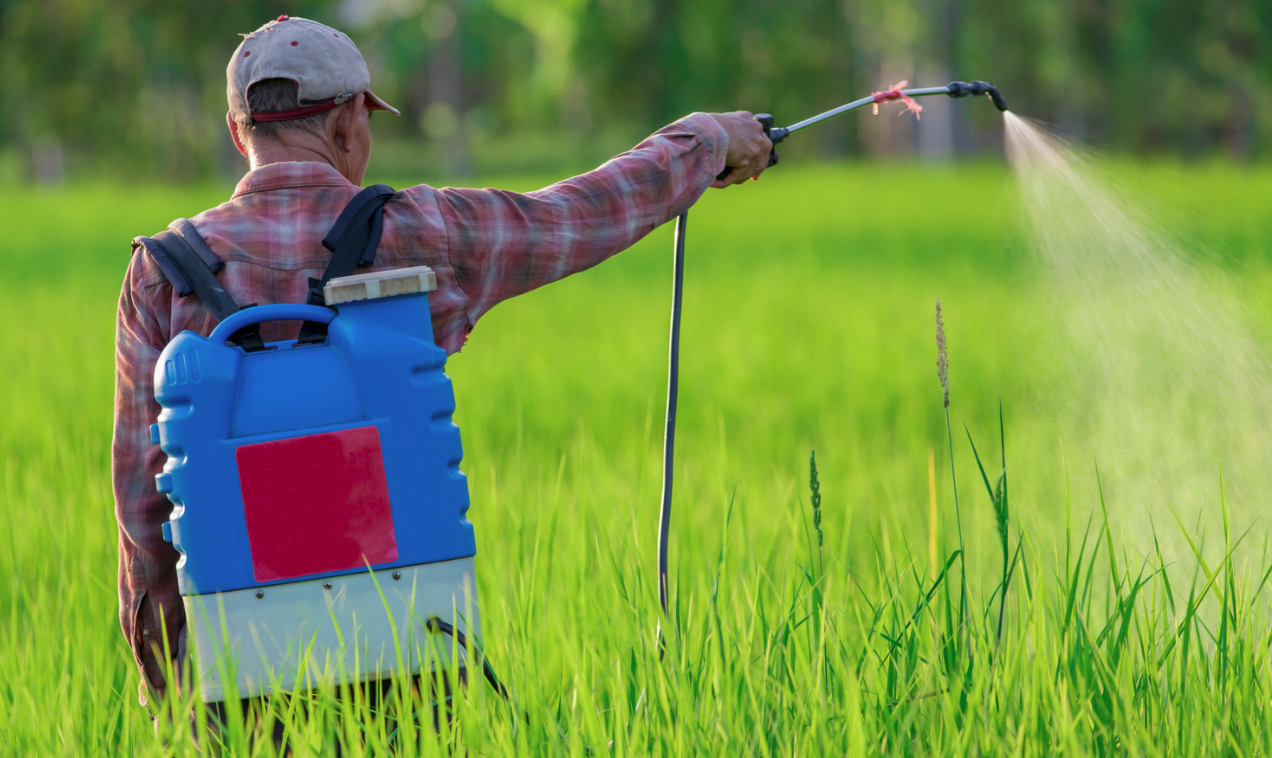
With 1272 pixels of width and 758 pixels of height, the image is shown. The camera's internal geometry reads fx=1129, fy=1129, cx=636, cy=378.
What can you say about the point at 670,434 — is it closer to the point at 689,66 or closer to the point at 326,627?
the point at 326,627

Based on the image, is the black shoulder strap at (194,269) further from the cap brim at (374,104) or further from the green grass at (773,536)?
the green grass at (773,536)

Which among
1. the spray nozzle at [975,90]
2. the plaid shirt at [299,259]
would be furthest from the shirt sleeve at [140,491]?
the spray nozzle at [975,90]

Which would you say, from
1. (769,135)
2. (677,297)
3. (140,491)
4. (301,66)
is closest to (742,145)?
(769,135)

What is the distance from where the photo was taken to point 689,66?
29.3m

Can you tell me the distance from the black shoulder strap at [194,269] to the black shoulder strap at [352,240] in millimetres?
88

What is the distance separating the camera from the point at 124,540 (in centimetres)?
164

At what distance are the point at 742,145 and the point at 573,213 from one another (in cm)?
33

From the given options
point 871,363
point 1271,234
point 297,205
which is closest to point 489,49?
point 1271,234

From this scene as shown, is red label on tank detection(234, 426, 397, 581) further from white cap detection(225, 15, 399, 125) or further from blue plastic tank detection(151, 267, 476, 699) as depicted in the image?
white cap detection(225, 15, 399, 125)

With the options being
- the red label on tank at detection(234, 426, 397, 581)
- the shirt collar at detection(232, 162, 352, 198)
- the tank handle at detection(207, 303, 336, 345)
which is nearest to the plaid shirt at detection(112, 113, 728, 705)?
the shirt collar at detection(232, 162, 352, 198)

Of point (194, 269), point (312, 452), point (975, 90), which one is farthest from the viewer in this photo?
point (975, 90)

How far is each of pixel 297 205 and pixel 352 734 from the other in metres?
0.72

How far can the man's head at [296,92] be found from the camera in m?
1.56

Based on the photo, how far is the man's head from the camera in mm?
1559
